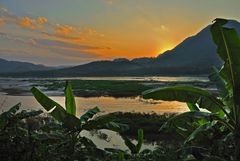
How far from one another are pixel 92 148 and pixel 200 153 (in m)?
1.57

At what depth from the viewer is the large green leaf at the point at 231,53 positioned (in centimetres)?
482

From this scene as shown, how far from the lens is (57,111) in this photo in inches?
214

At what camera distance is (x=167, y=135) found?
1773 centimetres

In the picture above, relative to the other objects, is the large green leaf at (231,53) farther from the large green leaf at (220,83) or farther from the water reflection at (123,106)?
the water reflection at (123,106)

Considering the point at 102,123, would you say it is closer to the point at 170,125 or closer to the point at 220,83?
the point at 170,125

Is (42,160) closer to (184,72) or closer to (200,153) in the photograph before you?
(200,153)

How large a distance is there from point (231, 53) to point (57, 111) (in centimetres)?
260

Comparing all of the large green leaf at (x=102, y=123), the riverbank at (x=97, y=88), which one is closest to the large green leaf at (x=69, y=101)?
the large green leaf at (x=102, y=123)

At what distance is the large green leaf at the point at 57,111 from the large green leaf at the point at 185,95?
→ 3.80 feet

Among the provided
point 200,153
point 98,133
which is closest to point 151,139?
point 98,133

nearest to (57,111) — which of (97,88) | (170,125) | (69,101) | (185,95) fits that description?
(69,101)

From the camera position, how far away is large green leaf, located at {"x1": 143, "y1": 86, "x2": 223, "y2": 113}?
197 inches

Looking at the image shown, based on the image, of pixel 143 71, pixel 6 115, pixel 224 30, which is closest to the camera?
pixel 224 30

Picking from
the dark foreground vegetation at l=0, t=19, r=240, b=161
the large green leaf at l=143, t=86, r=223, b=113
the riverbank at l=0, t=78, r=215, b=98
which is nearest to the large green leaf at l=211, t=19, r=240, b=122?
the dark foreground vegetation at l=0, t=19, r=240, b=161
